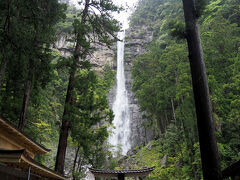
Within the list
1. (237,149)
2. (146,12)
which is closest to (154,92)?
(237,149)

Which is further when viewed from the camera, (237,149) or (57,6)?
(237,149)

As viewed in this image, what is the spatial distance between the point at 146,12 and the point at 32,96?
3336 centimetres

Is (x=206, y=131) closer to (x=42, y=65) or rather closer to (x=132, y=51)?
(x=42, y=65)

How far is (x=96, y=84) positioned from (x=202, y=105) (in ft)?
41.0

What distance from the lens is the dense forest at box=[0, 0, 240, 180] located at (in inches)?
260

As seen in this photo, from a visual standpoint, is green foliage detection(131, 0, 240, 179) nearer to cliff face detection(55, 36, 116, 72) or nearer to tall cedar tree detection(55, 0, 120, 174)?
tall cedar tree detection(55, 0, 120, 174)

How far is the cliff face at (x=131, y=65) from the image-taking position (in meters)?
23.7

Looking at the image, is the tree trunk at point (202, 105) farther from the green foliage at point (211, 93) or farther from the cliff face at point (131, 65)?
the cliff face at point (131, 65)

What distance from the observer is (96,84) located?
50.2 ft

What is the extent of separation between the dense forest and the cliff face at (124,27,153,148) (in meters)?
2.45

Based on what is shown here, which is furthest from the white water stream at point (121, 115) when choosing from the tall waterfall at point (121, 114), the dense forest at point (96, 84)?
the dense forest at point (96, 84)

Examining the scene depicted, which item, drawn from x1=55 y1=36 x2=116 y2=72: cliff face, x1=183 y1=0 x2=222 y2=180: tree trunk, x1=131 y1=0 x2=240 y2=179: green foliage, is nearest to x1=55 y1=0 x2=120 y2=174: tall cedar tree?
x1=131 y1=0 x2=240 y2=179: green foliage

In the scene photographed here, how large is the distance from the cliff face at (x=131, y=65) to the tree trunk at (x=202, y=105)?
761 inches

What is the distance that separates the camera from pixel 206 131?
3.09 m
